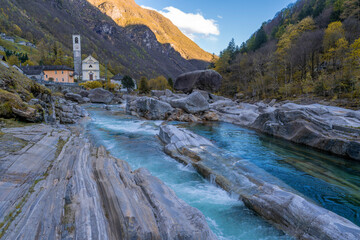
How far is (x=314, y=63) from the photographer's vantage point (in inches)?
1433

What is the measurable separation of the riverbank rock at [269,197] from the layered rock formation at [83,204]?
2.21 metres

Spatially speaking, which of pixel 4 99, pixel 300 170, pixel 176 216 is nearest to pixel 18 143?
pixel 4 99

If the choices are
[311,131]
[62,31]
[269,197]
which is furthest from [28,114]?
[62,31]

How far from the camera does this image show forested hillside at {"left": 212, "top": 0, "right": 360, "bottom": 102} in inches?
940

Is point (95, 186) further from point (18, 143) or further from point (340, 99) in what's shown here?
point (340, 99)

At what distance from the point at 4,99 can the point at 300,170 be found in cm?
1432

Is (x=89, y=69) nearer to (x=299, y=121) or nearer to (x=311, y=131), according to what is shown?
(x=299, y=121)

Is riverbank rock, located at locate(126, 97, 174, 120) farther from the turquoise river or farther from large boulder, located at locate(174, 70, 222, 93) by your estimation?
large boulder, located at locate(174, 70, 222, 93)

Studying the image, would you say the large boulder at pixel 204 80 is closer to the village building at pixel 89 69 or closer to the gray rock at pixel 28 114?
the gray rock at pixel 28 114

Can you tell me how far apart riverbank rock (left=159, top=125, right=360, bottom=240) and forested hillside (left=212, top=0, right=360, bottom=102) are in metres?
20.7

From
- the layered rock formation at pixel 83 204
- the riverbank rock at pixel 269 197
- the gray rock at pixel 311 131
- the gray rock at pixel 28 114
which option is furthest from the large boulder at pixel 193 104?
the layered rock formation at pixel 83 204

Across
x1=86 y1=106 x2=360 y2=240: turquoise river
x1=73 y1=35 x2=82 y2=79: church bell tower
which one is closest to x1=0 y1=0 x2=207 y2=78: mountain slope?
x1=73 y1=35 x2=82 y2=79: church bell tower

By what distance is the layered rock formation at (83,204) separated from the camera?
10.2 ft

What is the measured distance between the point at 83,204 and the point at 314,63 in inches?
1796
